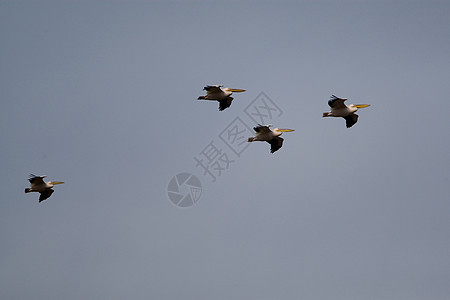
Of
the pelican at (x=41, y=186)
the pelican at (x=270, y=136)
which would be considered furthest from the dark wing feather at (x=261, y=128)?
the pelican at (x=41, y=186)

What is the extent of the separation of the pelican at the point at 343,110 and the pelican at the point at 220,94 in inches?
270

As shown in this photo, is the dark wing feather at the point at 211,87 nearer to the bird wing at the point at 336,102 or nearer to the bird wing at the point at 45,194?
the bird wing at the point at 336,102

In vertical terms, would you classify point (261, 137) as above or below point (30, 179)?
below

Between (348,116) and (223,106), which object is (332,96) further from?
(223,106)

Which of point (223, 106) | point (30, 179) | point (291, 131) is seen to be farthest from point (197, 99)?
point (30, 179)

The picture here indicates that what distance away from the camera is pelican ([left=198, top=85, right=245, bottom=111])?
201 feet

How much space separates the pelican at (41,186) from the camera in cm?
6284

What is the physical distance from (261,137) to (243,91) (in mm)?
3747

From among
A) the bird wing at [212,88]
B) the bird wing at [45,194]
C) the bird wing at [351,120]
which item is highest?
the bird wing at [45,194]

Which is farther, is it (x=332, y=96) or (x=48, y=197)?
(x=48, y=197)

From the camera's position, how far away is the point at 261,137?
60.9 metres

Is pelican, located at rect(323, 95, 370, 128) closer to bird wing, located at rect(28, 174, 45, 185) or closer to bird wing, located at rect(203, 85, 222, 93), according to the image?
bird wing, located at rect(203, 85, 222, 93)

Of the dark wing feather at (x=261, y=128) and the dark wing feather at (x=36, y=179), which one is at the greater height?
the dark wing feather at (x=36, y=179)

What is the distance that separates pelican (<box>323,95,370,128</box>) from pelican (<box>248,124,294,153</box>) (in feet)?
11.5
